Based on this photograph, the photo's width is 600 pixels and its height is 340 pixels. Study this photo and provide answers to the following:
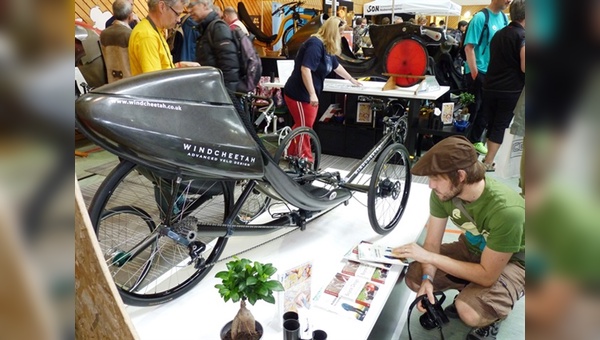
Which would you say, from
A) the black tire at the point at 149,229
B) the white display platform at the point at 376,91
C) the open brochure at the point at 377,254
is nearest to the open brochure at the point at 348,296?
the open brochure at the point at 377,254

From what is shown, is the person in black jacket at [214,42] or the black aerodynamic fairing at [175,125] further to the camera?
the person in black jacket at [214,42]

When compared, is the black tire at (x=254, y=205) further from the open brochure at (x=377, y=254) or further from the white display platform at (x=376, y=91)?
the white display platform at (x=376, y=91)

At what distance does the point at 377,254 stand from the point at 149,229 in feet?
4.01

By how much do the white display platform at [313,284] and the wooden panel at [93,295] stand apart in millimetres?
976

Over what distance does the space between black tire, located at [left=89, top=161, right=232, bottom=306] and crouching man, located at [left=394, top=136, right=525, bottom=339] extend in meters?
0.96

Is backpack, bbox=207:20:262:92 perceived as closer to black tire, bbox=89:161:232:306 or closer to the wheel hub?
black tire, bbox=89:161:232:306

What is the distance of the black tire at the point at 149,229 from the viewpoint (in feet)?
5.31

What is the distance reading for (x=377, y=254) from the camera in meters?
2.17

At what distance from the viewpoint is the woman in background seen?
142 inches

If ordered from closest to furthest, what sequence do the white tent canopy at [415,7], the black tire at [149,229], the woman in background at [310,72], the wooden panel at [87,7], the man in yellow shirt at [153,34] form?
the black tire at [149,229]
the man in yellow shirt at [153,34]
the woman in background at [310,72]
the wooden panel at [87,7]
the white tent canopy at [415,7]

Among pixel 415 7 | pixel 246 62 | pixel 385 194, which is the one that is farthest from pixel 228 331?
pixel 415 7

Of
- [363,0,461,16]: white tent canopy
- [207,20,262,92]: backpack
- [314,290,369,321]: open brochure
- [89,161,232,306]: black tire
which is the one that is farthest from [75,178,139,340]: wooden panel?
[363,0,461,16]: white tent canopy

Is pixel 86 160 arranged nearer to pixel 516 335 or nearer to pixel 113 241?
pixel 113 241

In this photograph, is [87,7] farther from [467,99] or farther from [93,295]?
[93,295]
